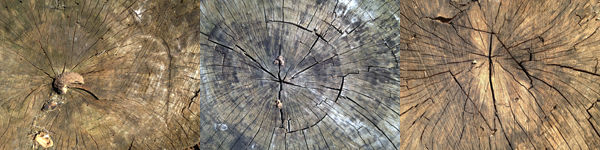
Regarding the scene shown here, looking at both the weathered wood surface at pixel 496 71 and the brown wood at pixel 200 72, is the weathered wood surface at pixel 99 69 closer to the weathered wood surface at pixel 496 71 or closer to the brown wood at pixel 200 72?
the brown wood at pixel 200 72

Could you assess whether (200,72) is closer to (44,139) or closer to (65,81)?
(65,81)

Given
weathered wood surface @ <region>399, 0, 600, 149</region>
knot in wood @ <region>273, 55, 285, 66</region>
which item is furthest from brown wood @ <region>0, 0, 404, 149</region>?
weathered wood surface @ <region>399, 0, 600, 149</region>

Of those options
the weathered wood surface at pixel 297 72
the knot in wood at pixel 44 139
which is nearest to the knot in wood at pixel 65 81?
→ the knot in wood at pixel 44 139

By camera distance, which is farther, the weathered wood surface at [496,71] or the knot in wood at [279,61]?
the weathered wood surface at [496,71]

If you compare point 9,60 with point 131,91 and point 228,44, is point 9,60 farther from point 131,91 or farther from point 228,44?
point 228,44

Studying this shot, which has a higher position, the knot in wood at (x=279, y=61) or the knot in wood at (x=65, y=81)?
the knot in wood at (x=279, y=61)
